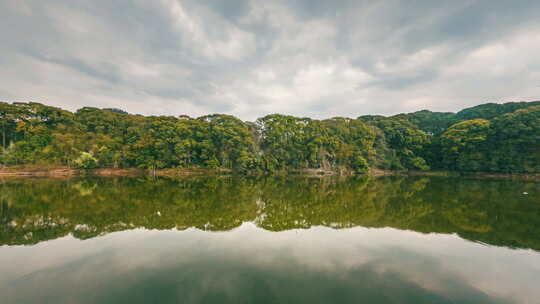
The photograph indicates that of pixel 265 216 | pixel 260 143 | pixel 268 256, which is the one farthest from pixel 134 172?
pixel 268 256

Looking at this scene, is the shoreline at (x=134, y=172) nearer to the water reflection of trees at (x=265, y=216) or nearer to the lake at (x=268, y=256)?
the water reflection of trees at (x=265, y=216)

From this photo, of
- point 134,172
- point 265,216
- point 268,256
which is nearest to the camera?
point 268,256

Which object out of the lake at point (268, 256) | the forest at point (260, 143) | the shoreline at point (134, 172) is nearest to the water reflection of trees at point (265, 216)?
the lake at point (268, 256)

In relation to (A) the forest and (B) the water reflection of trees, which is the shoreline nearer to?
(A) the forest

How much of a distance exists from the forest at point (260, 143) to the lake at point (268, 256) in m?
35.3

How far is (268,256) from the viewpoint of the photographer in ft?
18.4

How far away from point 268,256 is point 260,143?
4554 cm

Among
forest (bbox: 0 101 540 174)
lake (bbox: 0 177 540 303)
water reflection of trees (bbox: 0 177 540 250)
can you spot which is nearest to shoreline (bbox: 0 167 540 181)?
forest (bbox: 0 101 540 174)

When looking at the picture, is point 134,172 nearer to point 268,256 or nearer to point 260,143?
point 260,143

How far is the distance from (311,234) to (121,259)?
545 centimetres

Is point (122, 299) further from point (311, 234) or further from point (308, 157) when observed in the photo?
point (308, 157)

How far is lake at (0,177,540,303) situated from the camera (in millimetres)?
3971

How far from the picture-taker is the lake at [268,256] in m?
3.97

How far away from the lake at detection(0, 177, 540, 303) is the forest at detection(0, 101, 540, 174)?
3534 cm
